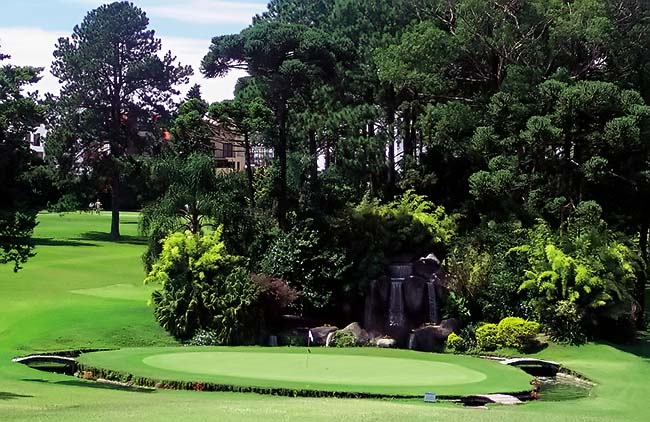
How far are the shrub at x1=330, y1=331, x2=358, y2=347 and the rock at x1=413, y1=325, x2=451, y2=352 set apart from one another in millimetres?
2241

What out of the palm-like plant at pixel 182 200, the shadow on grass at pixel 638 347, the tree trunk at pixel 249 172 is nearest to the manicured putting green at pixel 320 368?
A: the shadow on grass at pixel 638 347

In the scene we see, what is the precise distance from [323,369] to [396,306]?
975 centimetres

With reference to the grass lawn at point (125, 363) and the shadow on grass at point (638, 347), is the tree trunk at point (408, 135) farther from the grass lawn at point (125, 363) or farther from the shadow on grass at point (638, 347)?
the shadow on grass at point (638, 347)

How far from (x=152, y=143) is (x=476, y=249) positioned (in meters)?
37.1

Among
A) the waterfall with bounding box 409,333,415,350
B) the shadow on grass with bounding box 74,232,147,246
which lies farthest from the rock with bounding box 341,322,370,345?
the shadow on grass with bounding box 74,232,147,246

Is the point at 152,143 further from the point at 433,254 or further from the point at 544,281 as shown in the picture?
the point at 544,281

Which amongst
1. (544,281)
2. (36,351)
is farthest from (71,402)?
(544,281)

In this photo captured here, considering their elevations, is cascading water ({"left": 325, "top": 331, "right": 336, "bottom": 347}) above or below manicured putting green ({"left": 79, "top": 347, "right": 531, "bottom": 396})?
below

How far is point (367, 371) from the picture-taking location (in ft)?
74.6

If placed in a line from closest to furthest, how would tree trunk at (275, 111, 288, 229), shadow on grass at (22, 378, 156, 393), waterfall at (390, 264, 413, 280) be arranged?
shadow on grass at (22, 378, 156, 393), waterfall at (390, 264, 413, 280), tree trunk at (275, 111, 288, 229)

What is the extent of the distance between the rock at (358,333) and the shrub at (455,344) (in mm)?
2834

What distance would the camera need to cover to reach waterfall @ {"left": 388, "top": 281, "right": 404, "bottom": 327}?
32.0 meters

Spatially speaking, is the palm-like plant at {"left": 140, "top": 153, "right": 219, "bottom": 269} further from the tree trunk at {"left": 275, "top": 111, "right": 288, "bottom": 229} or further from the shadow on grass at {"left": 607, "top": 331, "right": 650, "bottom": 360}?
the shadow on grass at {"left": 607, "top": 331, "right": 650, "bottom": 360}

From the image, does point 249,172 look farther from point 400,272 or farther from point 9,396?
point 9,396
